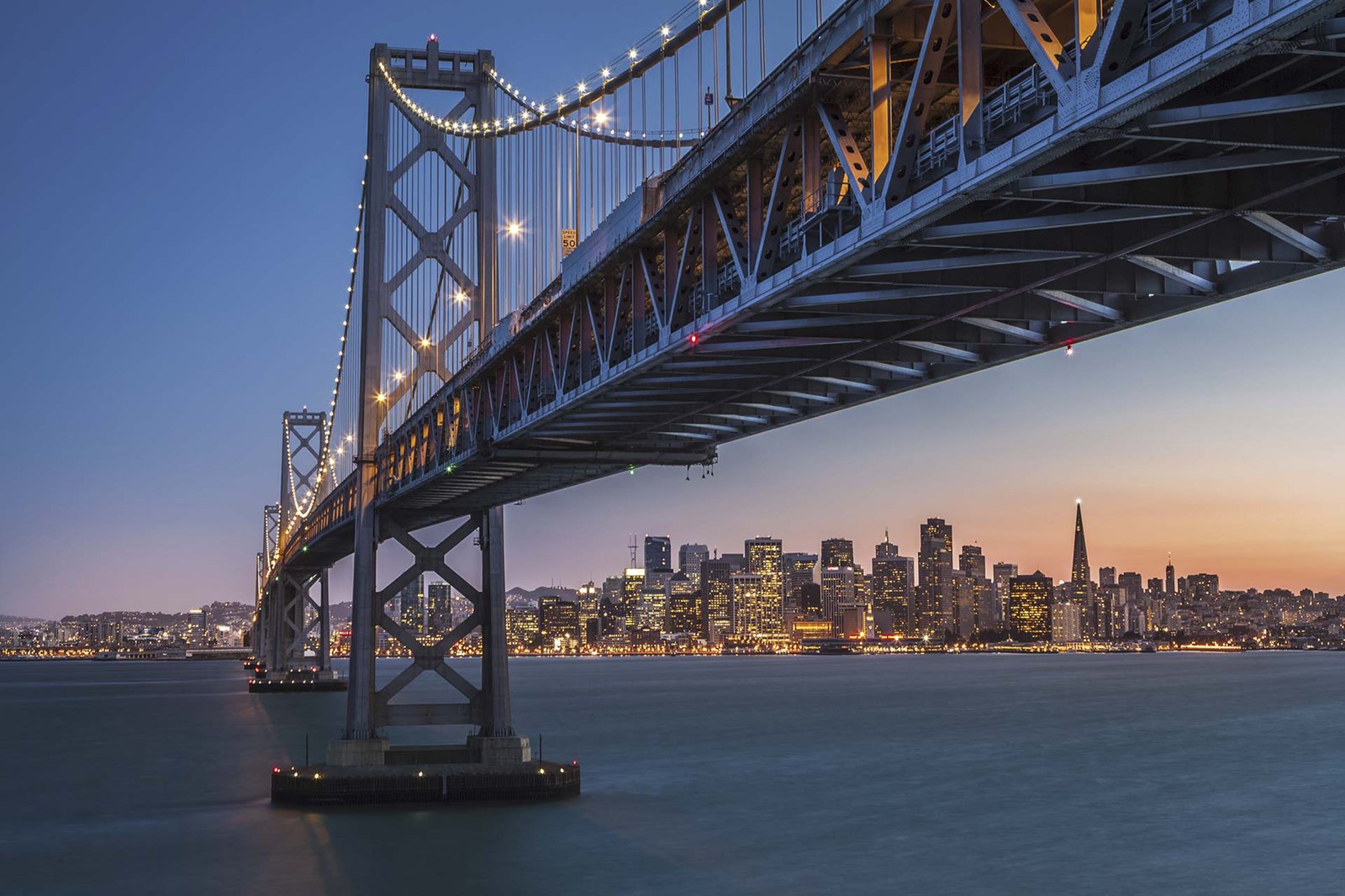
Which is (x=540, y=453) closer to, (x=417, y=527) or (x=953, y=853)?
(x=417, y=527)

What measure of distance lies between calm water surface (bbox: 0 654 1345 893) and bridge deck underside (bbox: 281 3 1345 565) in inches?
380

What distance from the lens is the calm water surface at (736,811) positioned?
3003 cm

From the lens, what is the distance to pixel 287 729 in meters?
66.4

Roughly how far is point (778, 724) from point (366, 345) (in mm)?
47543

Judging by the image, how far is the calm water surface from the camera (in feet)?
98.5

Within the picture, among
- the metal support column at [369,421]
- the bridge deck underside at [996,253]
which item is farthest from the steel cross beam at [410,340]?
the bridge deck underside at [996,253]

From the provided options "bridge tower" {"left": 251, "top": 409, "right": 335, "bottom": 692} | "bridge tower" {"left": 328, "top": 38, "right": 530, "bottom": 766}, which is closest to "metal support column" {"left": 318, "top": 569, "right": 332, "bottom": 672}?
"bridge tower" {"left": 251, "top": 409, "right": 335, "bottom": 692}

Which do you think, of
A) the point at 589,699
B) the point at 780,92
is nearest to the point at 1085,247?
the point at 780,92

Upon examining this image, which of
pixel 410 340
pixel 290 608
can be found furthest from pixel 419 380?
pixel 290 608

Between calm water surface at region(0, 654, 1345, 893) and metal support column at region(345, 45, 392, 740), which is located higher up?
metal support column at region(345, 45, 392, 740)

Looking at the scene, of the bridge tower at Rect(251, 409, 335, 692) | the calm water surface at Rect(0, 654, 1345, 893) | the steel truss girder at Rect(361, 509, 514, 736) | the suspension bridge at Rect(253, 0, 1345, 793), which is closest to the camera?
the suspension bridge at Rect(253, 0, 1345, 793)

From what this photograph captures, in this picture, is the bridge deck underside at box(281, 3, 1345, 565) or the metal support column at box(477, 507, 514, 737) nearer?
the bridge deck underside at box(281, 3, 1345, 565)

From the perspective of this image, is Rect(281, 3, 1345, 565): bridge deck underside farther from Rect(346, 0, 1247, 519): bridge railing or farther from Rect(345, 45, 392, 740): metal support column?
Rect(345, 45, 392, 740): metal support column

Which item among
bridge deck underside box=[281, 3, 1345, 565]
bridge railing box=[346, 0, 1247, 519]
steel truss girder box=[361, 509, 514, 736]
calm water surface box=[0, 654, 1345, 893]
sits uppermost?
bridge railing box=[346, 0, 1247, 519]
